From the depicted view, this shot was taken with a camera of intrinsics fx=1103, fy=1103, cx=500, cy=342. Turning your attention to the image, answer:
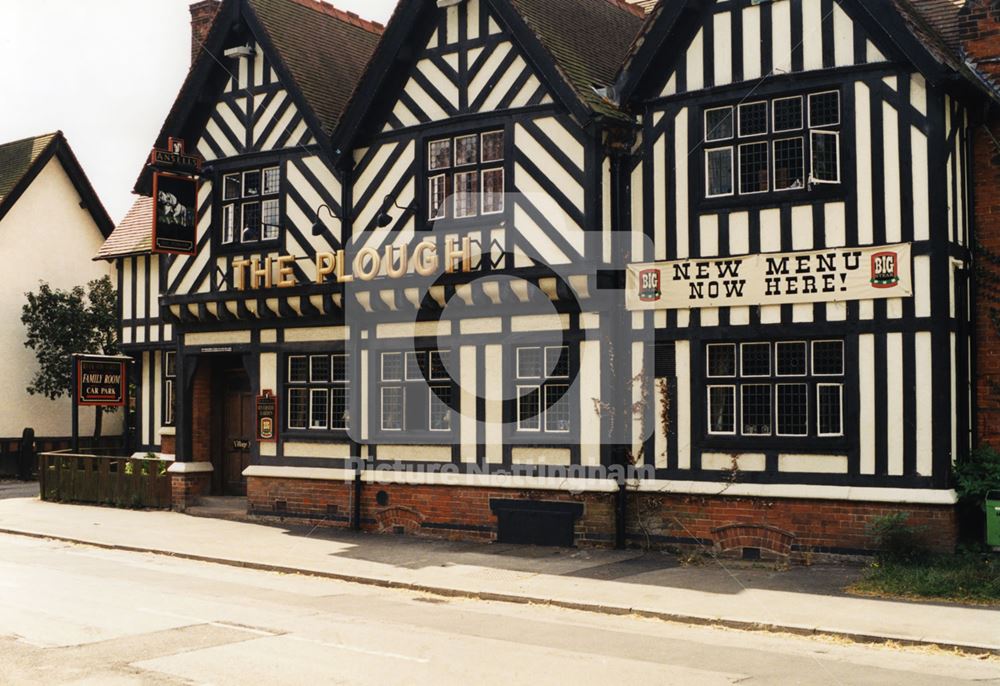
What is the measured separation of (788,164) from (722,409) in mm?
3535

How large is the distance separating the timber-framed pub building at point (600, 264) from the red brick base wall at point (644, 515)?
0.04m

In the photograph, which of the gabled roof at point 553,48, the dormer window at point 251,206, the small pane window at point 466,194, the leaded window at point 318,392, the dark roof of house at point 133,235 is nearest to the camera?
the gabled roof at point 553,48

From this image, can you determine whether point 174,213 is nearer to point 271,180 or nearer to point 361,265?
point 271,180

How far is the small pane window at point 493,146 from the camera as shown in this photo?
1748 centimetres

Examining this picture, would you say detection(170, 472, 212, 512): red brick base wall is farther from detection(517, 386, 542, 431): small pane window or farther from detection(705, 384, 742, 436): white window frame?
detection(705, 384, 742, 436): white window frame

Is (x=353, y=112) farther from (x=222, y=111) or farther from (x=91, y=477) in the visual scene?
(x=91, y=477)

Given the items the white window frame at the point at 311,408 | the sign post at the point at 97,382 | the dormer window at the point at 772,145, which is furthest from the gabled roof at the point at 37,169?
the dormer window at the point at 772,145

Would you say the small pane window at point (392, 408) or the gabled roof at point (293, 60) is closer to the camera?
the small pane window at point (392, 408)

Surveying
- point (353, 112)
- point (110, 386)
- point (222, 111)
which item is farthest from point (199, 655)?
point (110, 386)

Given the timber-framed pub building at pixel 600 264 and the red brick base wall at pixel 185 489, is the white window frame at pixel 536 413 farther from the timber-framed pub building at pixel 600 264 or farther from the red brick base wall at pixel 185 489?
the red brick base wall at pixel 185 489

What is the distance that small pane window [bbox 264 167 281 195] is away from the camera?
20.3m

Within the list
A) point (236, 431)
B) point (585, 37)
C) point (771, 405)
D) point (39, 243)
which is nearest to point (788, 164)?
point (771, 405)

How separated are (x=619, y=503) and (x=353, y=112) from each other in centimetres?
793

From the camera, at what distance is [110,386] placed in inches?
986
